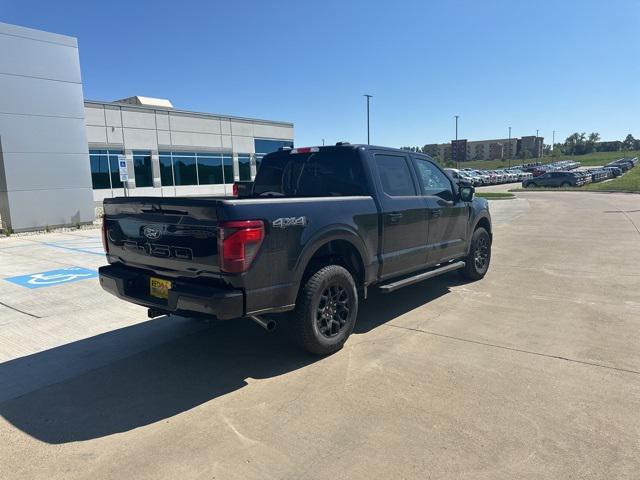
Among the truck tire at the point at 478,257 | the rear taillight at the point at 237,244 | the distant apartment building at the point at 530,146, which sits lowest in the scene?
the truck tire at the point at 478,257

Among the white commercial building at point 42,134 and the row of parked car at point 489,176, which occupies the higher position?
the white commercial building at point 42,134

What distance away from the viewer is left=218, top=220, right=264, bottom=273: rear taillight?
3.52m

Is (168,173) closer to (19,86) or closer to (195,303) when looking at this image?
(19,86)

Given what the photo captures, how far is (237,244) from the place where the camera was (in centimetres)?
354

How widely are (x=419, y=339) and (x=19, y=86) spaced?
15123 mm

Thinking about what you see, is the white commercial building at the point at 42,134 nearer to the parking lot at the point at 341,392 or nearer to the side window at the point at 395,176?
the parking lot at the point at 341,392

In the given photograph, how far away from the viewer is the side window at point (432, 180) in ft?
19.7

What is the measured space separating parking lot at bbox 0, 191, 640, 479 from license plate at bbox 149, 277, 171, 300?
2.40ft

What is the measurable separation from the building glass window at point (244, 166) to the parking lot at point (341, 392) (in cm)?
2688

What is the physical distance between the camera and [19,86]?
1436cm

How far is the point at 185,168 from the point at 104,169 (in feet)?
17.6

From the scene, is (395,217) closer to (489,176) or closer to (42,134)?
(42,134)

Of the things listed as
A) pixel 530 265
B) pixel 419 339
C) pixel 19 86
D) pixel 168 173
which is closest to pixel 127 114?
pixel 168 173

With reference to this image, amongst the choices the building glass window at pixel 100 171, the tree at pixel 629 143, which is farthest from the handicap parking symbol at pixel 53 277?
the tree at pixel 629 143
